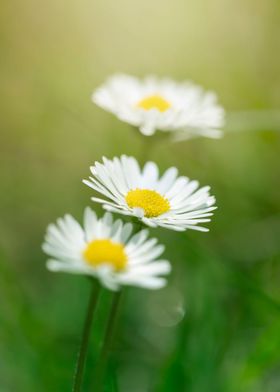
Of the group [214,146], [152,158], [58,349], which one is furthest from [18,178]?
[58,349]

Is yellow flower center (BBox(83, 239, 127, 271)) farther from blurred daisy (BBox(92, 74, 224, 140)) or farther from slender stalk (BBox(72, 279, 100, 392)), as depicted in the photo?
blurred daisy (BBox(92, 74, 224, 140))

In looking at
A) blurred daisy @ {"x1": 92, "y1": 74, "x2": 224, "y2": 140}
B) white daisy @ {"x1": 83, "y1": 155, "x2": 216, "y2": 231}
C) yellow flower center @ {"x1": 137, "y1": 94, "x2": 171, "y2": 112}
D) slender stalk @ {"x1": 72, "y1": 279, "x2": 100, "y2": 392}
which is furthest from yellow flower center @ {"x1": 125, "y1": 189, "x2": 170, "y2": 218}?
yellow flower center @ {"x1": 137, "y1": 94, "x2": 171, "y2": 112}

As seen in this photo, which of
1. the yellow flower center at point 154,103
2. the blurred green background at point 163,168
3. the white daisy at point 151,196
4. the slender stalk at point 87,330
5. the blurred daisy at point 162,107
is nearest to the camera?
the slender stalk at point 87,330

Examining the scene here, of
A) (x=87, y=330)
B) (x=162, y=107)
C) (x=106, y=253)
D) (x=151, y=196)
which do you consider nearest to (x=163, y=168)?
(x=162, y=107)

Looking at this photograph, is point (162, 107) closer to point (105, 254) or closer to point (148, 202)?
point (148, 202)

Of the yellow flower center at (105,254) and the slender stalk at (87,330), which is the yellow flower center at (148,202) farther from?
the slender stalk at (87,330)

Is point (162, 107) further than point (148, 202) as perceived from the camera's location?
Yes

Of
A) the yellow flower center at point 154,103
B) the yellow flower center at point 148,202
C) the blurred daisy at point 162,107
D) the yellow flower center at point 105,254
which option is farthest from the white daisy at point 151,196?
the yellow flower center at point 154,103
